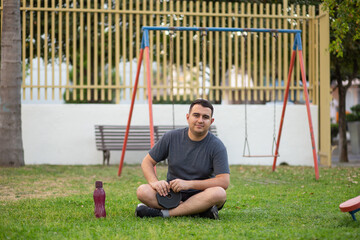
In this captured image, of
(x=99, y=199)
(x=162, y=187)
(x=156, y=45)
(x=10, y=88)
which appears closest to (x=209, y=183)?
(x=162, y=187)

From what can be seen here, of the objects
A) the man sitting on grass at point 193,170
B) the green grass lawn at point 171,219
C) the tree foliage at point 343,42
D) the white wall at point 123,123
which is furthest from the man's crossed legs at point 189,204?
the white wall at point 123,123

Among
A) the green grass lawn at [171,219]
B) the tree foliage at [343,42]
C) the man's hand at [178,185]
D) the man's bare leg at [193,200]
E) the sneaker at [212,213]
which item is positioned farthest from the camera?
the tree foliage at [343,42]

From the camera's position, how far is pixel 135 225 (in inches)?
180

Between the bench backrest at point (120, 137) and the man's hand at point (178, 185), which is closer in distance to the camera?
the man's hand at point (178, 185)

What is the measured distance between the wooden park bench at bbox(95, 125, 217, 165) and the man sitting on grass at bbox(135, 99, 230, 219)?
20.1ft

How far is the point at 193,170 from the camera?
498 cm

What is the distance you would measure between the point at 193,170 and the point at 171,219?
0.52m

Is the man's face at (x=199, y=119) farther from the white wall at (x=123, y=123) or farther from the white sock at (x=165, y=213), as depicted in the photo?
the white wall at (x=123, y=123)

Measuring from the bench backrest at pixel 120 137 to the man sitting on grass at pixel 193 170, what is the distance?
6.17 metres

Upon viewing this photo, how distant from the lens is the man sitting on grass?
4883 millimetres

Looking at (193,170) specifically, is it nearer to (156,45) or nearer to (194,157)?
(194,157)

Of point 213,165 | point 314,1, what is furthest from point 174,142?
point 314,1

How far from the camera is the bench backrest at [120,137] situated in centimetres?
1124

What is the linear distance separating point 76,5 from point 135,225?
29.1 feet
